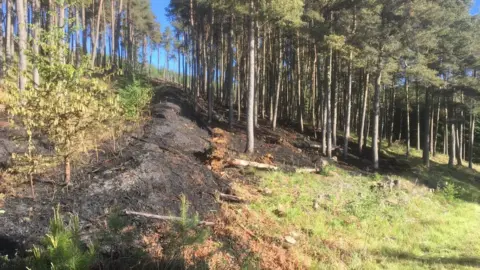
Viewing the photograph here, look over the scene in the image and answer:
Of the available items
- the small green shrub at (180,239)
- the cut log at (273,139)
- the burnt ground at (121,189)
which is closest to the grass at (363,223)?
the burnt ground at (121,189)

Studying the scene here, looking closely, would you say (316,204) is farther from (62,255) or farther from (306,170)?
(62,255)

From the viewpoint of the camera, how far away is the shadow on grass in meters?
7.72

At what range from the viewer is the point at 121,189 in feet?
22.1

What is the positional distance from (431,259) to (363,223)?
1803mm

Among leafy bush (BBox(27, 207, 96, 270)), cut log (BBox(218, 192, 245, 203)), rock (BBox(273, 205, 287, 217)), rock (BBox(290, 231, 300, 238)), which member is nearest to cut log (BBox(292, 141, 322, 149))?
rock (BBox(273, 205, 287, 217))

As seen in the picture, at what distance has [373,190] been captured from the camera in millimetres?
12164

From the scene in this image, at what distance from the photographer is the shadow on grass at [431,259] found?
7.72 meters

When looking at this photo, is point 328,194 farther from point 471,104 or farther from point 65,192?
point 471,104

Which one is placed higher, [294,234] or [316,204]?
[316,204]

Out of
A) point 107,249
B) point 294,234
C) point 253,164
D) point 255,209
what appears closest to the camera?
point 107,249

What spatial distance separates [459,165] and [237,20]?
18.3m

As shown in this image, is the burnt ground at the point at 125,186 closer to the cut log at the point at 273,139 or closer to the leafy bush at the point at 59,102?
the leafy bush at the point at 59,102

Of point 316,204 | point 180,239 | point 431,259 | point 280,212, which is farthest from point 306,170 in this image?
point 180,239

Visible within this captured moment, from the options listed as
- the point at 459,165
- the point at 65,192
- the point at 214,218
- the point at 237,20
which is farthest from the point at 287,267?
the point at 459,165
